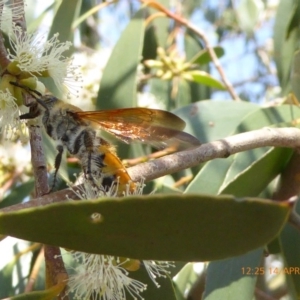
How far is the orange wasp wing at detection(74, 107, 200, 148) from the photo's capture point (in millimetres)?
1158

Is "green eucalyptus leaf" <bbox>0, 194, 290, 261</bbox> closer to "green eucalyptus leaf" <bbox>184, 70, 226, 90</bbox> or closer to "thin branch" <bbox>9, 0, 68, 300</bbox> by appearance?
"thin branch" <bbox>9, 0, 68, 300</bbox>

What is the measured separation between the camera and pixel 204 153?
1116mm

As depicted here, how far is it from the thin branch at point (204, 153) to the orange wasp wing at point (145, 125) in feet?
0.10

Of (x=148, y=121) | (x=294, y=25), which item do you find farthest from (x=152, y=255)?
(x=294, y=25)

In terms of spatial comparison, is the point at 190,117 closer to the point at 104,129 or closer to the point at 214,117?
the point at 214,117

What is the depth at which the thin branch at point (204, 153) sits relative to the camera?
1.07m

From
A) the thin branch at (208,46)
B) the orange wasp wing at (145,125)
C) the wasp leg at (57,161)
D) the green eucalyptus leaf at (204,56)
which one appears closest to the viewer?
the orange wasp wing at (145,125)

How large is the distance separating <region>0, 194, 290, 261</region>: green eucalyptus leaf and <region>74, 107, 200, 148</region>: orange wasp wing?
412 mm

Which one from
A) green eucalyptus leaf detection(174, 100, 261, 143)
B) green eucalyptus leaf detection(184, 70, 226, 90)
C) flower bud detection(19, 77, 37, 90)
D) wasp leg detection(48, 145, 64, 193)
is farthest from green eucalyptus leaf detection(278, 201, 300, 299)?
green eucalyptus leaf detection(184, 70, 226, 90)

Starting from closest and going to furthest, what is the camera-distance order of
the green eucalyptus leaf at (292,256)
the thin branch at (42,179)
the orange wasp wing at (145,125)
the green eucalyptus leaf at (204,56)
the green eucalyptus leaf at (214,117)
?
1. the thin branch at (42,179)
2. the orange wasp wing at (145,125)
3. the green eucalyptus leaf at (292,256)
4. the green eucalyptus leaf at (214,117)
5. the green eucalyptus leaf at (204,56)

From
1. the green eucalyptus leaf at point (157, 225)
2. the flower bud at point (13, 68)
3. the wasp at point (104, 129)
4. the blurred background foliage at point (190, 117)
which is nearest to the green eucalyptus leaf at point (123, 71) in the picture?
the blurred background foliage at point (190, 117)

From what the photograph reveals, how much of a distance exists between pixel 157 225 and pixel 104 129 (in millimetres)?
576

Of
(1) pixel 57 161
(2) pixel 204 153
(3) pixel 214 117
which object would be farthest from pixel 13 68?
(3) pixel 214 117

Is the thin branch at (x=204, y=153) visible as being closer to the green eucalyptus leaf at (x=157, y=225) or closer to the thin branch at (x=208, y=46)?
the green eucalyptus leaf at (x=157, y=225)
